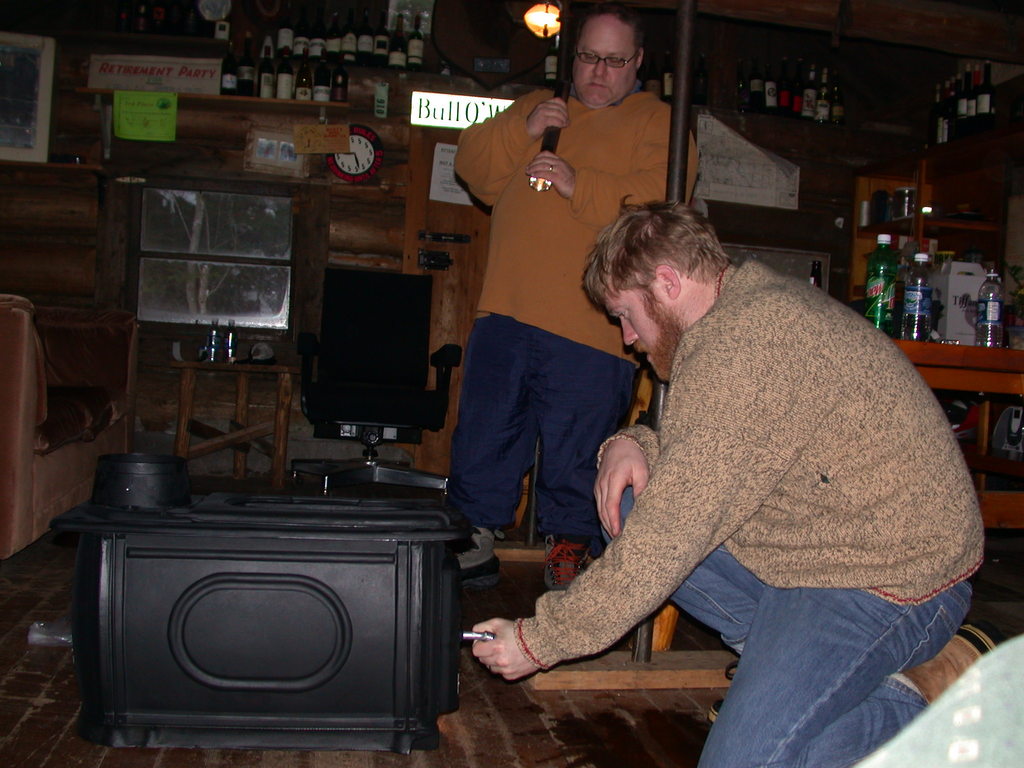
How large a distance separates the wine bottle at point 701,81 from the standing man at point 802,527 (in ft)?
13.3

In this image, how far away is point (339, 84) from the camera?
14.8 feet

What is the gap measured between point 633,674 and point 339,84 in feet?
12.1

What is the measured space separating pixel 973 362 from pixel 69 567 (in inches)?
94.6

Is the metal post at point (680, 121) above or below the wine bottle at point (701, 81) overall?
below

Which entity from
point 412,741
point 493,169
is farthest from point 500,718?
point 493,169

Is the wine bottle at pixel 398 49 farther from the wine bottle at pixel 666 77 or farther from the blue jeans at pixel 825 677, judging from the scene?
the blue jeans at pixel 825 677

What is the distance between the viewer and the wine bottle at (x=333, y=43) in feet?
14.9

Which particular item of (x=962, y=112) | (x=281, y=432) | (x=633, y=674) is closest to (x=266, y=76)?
(x=281, y=432)

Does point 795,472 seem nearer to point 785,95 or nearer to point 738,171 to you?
point 738,171

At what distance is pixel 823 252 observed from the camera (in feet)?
16.4

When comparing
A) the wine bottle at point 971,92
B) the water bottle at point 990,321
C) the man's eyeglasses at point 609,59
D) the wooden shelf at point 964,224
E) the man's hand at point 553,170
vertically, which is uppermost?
the wine bottle at point 971,92

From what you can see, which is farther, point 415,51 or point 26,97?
point 415,51

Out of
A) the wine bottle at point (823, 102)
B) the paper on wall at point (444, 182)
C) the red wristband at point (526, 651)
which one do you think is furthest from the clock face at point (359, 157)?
the red wristband at point (526, 651)

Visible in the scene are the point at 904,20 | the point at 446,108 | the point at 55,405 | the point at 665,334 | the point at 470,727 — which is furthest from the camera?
the point at 446,108
